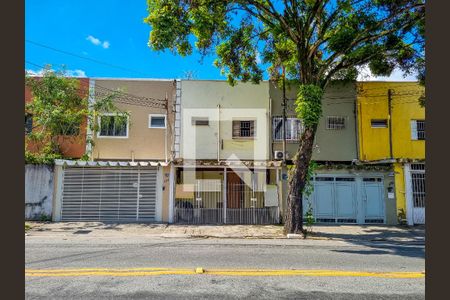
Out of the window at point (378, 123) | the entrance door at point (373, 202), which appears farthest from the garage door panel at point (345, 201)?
the window at point (378, 123)

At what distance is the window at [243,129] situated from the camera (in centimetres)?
1808

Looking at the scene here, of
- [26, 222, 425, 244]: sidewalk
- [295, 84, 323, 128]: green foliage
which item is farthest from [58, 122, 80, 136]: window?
[295, 84, 323, 128]: green foliage

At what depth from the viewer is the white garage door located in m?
15.9

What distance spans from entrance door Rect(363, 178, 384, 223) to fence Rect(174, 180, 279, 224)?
4.12 meters

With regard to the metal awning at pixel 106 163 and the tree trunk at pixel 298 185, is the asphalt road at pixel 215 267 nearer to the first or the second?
the tree trunk at pixel 298 185

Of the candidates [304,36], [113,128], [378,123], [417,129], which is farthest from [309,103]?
[113,128]

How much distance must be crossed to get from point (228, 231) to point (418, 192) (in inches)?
355

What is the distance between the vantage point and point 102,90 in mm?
18125

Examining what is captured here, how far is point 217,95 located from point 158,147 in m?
4.09

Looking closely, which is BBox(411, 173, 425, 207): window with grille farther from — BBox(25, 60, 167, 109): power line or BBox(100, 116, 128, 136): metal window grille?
BBox(100, 116, 128, 136): metal window grille

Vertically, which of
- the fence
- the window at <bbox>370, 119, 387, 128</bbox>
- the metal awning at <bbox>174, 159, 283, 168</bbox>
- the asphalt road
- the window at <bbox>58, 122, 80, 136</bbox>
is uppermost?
the window at <bbox>370, 119, 387, 128</bbox>

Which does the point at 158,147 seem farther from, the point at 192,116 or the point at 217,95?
the point at 217,95

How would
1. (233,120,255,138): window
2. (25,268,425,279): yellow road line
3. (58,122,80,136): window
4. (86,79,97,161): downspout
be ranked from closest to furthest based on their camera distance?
(25,268,425,279): yellow road line < (58,122,80,136): window < (86,79,97,161): downspout < (233,120,255,138): window

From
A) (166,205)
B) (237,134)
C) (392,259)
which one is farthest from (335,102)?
(392,259)
